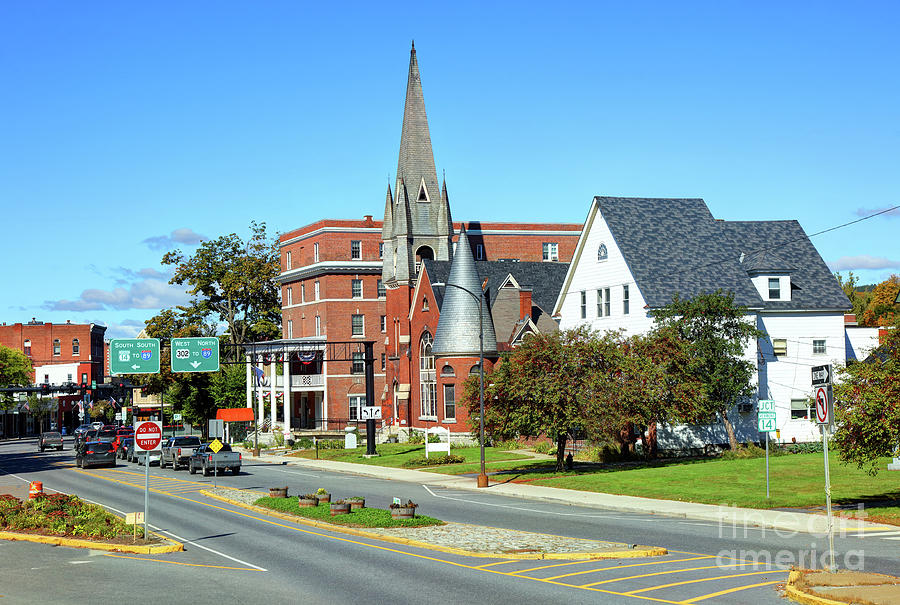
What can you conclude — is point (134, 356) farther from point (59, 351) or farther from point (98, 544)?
point (59, 351)

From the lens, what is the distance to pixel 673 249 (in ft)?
190

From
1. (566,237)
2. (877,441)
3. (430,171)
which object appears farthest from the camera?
(566,237)

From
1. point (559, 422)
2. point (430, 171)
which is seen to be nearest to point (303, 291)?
point (430, 171)

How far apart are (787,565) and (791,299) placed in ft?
136

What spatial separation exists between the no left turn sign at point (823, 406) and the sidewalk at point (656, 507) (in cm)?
664

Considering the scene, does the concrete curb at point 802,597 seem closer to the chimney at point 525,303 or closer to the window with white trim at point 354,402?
the chimney at point 525,303

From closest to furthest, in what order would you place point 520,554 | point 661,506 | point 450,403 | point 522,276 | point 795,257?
point 520,554 < point 661,506 < point 795,257 < point 450,403 < point 522,276

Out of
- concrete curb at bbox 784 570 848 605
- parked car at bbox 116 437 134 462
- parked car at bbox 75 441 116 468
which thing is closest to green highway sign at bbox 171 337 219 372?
parked car at bbox 116 437 134 462

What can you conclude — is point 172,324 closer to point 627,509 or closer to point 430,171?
point 430,171

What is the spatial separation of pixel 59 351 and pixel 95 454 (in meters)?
110

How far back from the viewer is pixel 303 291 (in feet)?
333

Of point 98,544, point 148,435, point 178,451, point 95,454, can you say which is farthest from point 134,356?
point 98,544

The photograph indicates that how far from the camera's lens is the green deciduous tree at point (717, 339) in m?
50.2

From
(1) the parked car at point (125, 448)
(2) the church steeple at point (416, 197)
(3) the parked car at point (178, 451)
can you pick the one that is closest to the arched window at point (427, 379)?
(2) the church steeple at point (416, 197)
